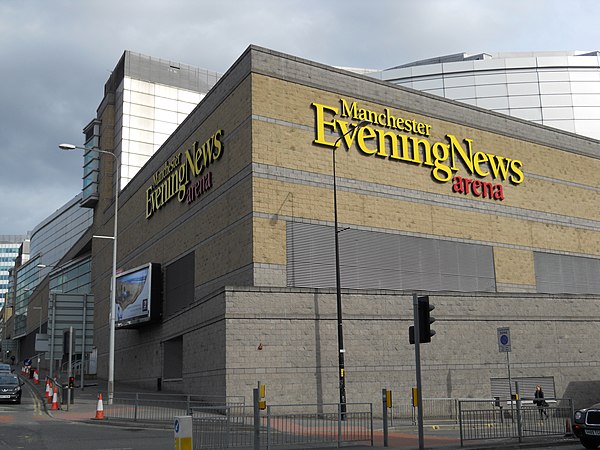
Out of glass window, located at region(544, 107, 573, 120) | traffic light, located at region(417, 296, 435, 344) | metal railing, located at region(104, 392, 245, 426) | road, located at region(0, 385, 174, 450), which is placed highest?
glass window, located at region(544, 107, 573, 120)

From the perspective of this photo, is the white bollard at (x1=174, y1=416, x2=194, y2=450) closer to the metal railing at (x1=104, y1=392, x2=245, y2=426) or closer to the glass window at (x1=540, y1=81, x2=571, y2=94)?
the metal railing at (x1=104, y1=392, x2=245, y2=426)

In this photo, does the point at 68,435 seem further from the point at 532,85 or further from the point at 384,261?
the point at 532,85

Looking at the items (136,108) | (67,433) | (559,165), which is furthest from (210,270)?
(136,108)

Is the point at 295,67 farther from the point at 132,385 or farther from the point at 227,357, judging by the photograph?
Result: the point at 132,385

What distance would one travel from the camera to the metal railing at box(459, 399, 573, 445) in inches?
665

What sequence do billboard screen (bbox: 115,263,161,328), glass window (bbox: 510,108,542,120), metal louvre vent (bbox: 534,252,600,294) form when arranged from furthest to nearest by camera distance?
glass window (bbox: 510,108,542,120) → metal louvre vent (bbox: 534,252,600,294) → billboard screen (bbox: 115,263,161,328)

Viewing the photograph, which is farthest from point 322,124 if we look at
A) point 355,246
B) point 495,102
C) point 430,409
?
point 495,102

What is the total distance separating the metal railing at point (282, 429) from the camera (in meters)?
14.5

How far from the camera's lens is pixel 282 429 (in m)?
15.4

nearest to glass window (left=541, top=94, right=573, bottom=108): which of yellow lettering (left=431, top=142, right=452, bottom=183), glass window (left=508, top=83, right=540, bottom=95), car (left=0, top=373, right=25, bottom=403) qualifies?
glass window (left=508, top=83, right=540, bottom=95)

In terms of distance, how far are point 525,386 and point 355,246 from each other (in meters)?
10.8

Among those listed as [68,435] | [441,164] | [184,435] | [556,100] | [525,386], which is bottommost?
[68,435]

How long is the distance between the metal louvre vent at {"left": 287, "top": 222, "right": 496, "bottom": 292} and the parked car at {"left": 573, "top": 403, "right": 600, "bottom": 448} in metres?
15.5

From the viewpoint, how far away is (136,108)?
61094 millimetres
